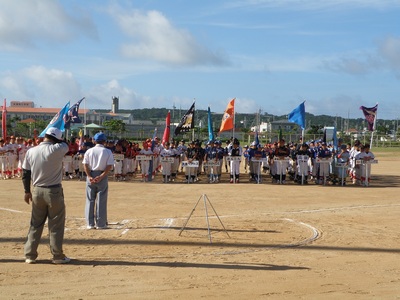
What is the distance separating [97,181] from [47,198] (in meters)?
2.99

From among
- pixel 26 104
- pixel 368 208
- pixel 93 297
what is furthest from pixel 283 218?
pixel 26 104

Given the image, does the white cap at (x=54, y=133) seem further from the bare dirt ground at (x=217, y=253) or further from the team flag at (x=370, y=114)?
the team flag at (x=370, y=114)

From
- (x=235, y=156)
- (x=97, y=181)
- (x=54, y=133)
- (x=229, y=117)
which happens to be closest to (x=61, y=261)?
(x=54, y=133)

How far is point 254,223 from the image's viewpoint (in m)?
13.1

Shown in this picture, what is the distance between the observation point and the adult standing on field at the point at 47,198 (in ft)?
28.8

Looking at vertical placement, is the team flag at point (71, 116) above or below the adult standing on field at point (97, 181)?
above

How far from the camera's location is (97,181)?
11750 mm

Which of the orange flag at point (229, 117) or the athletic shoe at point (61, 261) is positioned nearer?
the athletic shoe at point (61, 261)

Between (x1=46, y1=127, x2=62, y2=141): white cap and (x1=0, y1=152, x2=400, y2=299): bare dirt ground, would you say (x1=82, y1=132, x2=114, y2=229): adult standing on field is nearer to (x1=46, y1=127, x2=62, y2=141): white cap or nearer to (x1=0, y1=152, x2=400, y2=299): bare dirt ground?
(x1=0, y1=152, x2=400, y2=299): bare dirt ground

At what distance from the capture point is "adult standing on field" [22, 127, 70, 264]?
879 centimetres

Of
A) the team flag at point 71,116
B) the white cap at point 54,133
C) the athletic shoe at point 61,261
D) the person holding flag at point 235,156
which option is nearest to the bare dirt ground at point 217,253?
the athletic shoe at point 61,261

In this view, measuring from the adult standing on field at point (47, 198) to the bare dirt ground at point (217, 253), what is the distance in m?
0.30

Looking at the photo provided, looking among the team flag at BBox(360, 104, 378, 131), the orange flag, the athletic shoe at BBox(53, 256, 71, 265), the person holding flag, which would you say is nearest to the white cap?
the athletic shoe at BBox(53, 256, 71, 265)

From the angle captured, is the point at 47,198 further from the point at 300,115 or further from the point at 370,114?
the point at 370,114
